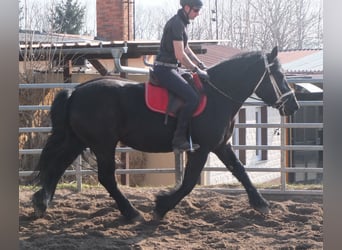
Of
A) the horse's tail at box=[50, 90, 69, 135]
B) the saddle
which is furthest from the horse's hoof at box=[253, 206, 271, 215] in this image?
the horse's tail at box=[50, 90, 69, 135]

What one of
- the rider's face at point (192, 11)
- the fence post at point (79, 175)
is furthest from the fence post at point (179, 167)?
the rider's face at point (192, 11)

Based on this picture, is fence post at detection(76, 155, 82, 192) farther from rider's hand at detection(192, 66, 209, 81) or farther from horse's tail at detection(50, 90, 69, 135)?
rider's hand at detection(192, 66, 209, 81)

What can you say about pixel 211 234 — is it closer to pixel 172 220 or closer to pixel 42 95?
pixel 172 220

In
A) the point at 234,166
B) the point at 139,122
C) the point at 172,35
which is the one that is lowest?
the point at 234,166

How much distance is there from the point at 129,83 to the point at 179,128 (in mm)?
821

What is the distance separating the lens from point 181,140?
5852mm

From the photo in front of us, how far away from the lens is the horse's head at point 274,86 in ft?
20.8

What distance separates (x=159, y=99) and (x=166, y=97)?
8cm

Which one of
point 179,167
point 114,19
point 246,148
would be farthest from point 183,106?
point 114,19

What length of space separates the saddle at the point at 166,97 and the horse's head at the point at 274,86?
725 mm

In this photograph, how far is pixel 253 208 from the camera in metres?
6.40

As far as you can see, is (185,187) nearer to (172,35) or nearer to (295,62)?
(172,35)

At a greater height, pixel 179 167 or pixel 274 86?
pixel 274 86

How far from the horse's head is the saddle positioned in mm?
725
